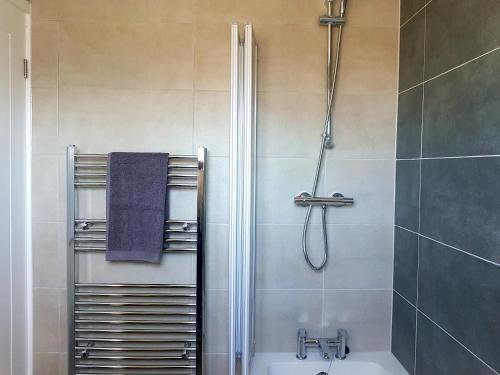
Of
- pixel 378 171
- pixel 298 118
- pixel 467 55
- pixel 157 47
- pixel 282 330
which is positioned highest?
pixel 157 47

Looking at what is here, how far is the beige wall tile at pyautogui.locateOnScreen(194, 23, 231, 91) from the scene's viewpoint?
1.83 m

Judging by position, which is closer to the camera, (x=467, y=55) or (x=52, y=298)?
(x=467, y=55)

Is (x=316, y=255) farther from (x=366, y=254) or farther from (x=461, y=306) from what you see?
(x=461, y=306)

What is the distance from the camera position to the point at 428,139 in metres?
1.57

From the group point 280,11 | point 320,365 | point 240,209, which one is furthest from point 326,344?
point 280,11

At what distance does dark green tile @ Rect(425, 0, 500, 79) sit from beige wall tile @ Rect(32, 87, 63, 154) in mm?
1749

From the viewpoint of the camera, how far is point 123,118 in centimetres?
183

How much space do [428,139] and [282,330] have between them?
1.16 m

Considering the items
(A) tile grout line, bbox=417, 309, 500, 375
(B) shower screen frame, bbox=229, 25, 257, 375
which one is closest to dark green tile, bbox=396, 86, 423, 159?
(A) tile grout line, bbox=417, 309, 500, 375

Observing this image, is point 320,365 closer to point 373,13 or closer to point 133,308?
point 133,308

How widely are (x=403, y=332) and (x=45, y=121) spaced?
2039mm

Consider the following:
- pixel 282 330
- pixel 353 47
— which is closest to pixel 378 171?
pixel 353 47

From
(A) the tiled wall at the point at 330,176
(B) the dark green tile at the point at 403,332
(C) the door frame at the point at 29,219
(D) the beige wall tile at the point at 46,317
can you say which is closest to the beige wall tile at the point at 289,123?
(A) the tiled wall at the point at 330,176

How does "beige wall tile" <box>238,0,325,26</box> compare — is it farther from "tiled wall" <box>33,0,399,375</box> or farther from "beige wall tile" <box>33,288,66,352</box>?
"beige wall tile" <box>33,288,66,352</box>
